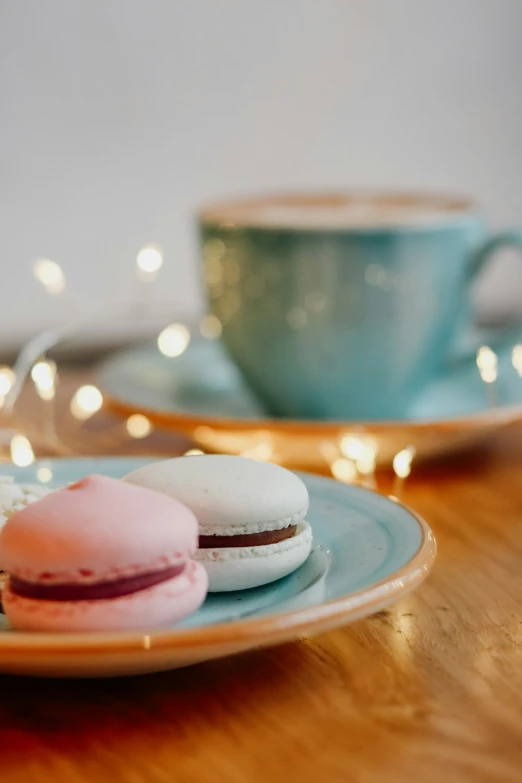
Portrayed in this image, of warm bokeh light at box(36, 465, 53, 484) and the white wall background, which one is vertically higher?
the white wall background

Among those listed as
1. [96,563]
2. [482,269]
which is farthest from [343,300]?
[96,563]

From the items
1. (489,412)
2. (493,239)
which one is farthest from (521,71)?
(489,412)

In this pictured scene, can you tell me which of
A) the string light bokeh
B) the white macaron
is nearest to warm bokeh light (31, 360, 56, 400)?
the string light bokeh

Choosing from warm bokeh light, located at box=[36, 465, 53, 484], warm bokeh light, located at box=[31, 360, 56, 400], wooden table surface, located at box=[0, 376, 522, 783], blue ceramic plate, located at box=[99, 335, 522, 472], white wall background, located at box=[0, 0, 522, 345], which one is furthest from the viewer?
white wall background, located at box=[0, 0, 522, 345]

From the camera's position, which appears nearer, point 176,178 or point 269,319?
point 269,319

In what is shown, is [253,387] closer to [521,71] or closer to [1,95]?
[1,95]

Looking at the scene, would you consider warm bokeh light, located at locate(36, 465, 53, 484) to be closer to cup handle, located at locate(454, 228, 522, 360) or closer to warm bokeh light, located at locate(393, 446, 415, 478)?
warm bokeh light, located at locate(393, 446, 415, 478)
